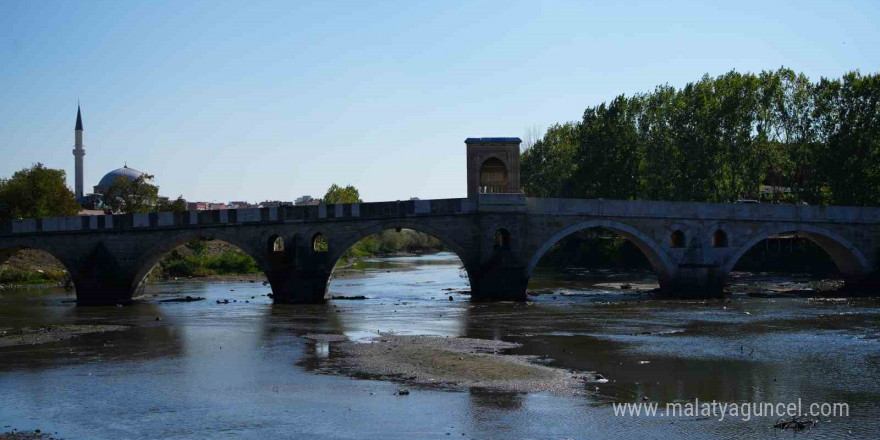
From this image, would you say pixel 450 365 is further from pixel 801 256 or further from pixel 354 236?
pixel 801 256

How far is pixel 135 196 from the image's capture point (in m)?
69.9

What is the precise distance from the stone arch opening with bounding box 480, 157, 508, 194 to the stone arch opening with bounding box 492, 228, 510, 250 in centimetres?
286

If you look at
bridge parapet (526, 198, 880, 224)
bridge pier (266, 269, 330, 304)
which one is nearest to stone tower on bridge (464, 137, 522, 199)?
bridge parapet (526, 198, 880, 224)

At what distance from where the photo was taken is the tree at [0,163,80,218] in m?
56.5

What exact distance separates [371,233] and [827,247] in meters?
22.3

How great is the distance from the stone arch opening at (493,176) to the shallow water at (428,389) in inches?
241

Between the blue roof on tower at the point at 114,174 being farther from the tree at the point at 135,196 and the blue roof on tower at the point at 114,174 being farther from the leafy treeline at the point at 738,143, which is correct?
the leafy treeline at the point at 738,143

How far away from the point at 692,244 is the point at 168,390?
27433 mm

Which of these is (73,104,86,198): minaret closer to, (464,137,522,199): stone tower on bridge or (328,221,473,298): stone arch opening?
(328,221,473,298): stone arch opening

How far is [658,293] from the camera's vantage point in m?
41.5

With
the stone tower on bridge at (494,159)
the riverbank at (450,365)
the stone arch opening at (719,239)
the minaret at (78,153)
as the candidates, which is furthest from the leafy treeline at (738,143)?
the minaret at (78,153)

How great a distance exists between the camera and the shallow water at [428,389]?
15.6 metres

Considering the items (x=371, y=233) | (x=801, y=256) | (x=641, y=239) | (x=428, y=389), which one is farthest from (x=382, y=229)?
(x=801, y=256)

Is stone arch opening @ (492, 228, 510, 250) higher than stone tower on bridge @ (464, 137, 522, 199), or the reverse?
stone tower on bridge @ (464, 137, 522, 199)
